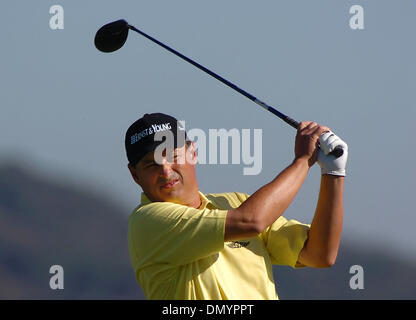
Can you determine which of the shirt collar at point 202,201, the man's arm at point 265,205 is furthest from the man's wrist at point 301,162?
the shirt collar at point 202,201

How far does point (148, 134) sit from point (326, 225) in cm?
89

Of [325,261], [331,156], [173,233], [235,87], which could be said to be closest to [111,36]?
[235,87]

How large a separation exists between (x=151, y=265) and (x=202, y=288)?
31 cm

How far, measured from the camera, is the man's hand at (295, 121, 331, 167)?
11.6ft

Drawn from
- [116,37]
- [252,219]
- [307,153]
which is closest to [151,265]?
[252,219]

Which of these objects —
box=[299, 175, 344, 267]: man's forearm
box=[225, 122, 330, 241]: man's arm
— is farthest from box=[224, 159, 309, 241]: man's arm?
box=[299, 175, 344, 267]: man's forearm

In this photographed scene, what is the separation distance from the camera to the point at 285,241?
3.78m

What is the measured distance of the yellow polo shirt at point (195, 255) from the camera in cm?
343

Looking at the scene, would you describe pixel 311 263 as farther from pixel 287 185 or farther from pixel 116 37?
pixel 116 37

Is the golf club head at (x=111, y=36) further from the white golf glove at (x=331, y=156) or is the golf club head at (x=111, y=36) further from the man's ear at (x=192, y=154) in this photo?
the white golf glove at (x=331, y=156)

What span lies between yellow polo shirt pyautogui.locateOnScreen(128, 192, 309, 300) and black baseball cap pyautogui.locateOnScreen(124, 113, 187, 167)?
0.22 meters

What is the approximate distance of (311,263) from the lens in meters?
3.77

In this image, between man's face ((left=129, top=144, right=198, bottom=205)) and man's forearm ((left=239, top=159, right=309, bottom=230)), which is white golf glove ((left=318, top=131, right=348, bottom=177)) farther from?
man's face ((left=129, top=144, right=198, bottom=205))

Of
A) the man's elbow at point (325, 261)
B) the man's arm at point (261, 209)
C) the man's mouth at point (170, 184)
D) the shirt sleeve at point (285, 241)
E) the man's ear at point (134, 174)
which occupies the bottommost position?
the man's elbow at point (325, 261)
